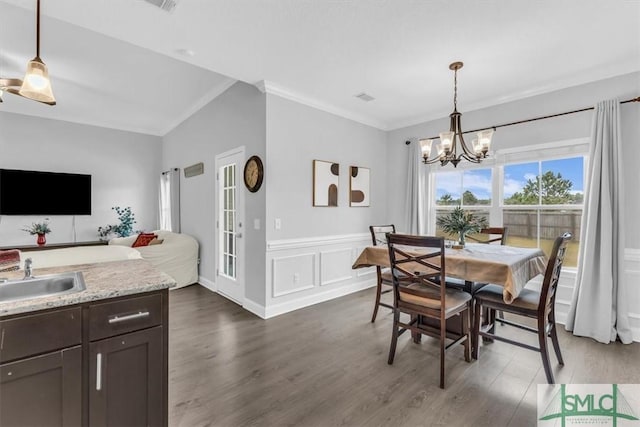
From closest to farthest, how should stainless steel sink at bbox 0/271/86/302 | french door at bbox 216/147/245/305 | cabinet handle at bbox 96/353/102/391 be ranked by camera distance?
cabinet handle at bbox 96/353/102/391
stainless steel sink at bbox 0/271/86/302
french door at bbox 216/147/245/305

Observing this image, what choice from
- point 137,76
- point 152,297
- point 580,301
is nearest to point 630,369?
point 580,301

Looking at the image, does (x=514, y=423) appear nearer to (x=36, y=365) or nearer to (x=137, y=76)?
(x=36, y=365)

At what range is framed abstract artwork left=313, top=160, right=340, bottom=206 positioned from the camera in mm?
3861

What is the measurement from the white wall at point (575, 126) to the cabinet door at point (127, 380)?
3941 millimetres

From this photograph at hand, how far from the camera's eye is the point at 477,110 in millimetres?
3904

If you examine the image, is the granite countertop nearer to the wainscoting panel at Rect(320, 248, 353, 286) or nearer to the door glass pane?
the door glass pane

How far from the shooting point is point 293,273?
363 centimetres

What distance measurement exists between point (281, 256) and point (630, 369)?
3235 mm

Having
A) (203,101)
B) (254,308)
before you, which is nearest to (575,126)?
(254,308)

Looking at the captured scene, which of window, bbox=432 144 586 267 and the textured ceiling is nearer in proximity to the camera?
the textured ceiling

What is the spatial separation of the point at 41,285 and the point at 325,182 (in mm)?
2994

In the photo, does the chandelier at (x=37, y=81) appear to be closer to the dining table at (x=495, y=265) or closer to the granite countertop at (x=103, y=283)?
the granite countertop at (x=103, y=283)

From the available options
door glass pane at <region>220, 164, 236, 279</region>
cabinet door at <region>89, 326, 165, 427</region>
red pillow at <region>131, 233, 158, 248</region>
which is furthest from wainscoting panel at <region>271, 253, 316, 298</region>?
red pillow at <region>131, 233, 158, 248</region>

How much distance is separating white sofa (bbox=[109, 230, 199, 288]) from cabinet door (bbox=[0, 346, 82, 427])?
10.5 ft
